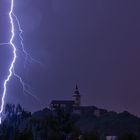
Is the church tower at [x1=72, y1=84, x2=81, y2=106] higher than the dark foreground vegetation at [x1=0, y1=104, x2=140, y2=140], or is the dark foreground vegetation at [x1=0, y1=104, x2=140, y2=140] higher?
the church tower at [x1=72, y1=84, x2=81, y2=106]

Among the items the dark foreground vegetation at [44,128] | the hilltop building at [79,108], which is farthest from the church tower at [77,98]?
the dark foreground vegetation at [44,128]

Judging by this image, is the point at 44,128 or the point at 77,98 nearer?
the point at 44,128

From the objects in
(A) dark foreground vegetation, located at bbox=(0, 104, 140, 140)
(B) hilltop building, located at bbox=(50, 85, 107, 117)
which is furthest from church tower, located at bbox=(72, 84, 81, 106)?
(A) dark foreground vegetation, located at bbox=(0, 104, 140, 140)

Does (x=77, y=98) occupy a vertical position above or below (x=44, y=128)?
above

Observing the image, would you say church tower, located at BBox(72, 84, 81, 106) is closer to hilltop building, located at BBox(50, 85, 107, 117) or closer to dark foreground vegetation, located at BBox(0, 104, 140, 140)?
hilltop building, located at BBox(50, 85, 107, 117)

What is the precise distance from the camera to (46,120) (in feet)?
139

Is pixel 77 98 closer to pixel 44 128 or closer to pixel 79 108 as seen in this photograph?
pixel 79 108

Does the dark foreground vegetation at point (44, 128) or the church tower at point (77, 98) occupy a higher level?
the church tower at point (77, 98)

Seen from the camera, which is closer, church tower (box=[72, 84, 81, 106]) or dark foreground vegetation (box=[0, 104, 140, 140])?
dark foreground vegetation (box=[0, 104, 140, 140])

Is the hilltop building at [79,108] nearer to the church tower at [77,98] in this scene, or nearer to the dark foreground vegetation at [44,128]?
Answer: the church tower at [77,98]

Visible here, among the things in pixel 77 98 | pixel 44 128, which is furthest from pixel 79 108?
pixel 44 128

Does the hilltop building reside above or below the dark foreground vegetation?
above

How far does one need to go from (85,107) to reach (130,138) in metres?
62.4

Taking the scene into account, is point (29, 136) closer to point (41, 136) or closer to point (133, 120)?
point (41, 136)
